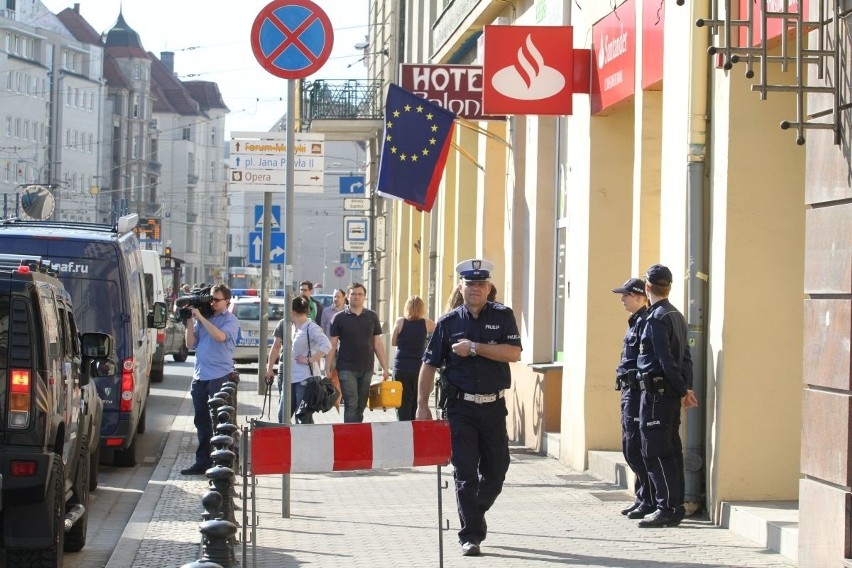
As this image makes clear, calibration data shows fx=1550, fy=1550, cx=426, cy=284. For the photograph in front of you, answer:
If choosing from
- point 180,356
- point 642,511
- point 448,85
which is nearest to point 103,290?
point 448,85

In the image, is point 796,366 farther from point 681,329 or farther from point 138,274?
point 138,274

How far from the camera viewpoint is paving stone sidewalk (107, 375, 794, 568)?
9273 millimetres

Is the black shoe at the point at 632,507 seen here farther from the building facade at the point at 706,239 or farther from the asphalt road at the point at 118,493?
the asphalt road at the point at 118,493

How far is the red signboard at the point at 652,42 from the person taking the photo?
1214 centimetres

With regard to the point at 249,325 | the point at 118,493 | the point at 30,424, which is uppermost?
the point at 30,424

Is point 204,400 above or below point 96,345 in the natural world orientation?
below

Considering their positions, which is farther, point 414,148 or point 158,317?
point 158,317

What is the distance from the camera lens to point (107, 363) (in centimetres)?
1127

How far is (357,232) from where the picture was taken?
36875 millimetres

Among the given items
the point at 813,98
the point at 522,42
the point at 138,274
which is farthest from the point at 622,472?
the point at 138,274

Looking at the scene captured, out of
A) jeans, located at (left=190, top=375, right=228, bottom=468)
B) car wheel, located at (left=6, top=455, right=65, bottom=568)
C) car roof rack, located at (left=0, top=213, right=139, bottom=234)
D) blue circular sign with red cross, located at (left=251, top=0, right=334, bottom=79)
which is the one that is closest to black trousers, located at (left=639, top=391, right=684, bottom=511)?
blue circular sign with red cross, located at (left=251, top=0, right=334, bottom=79)

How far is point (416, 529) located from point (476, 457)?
1.22m

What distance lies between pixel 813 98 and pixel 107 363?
558cm

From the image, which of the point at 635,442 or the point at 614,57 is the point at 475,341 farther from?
the point at 614,57
